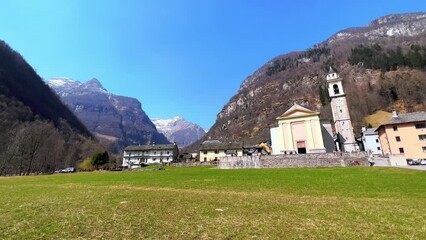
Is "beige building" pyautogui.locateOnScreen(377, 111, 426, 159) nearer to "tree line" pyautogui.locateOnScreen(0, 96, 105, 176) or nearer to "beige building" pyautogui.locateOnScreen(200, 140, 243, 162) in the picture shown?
"beige building" pyautogui.locateOnScreen(200, 140, 243, 162)

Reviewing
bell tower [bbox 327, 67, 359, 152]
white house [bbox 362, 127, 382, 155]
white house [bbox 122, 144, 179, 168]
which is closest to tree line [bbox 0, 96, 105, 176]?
white house [bbox 122, 144, 179, 168]

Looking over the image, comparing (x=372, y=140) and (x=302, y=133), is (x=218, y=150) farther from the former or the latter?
(x=372, y=140)

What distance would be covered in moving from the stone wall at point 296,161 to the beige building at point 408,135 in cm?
1611

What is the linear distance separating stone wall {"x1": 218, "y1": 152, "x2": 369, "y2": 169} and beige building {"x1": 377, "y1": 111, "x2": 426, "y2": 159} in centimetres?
1611

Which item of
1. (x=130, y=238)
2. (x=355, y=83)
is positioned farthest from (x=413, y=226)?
(x=355, y=83)

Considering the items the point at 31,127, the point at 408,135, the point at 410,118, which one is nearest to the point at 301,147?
the point at 408,135

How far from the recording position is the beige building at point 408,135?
54.2m

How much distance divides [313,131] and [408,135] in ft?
72.8

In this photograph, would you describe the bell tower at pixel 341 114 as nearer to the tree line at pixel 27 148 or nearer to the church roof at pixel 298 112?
the church roof at pixel 298 112

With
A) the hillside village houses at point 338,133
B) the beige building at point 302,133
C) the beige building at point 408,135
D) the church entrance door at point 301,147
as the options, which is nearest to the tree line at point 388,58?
the hillside village houses at point 338,133

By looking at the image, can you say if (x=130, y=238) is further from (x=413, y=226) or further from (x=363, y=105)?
(x=363, y=105)

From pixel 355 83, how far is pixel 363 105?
35.7m

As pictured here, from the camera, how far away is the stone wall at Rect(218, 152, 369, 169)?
43.7 meters

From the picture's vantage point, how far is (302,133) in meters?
64.9
